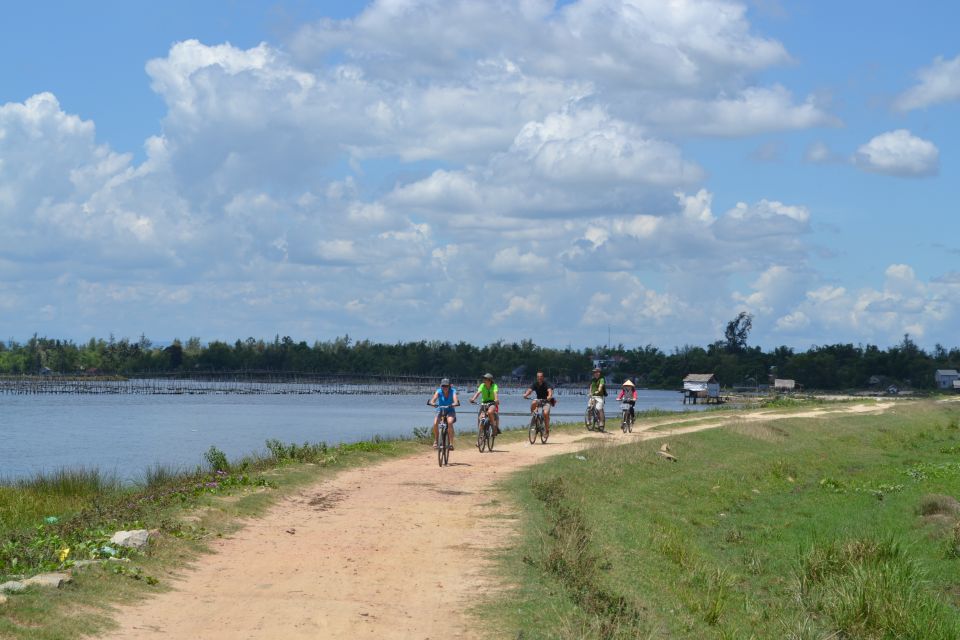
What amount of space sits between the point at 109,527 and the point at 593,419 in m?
23.4

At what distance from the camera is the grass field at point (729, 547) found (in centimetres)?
1108

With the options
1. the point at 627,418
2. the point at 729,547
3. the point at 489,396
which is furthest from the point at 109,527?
the point at 627,418

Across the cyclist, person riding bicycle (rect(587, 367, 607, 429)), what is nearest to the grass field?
the cyclist

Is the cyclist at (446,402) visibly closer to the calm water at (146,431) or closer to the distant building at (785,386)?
the calm water at (146,431)

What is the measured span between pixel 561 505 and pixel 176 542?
6.68 meters

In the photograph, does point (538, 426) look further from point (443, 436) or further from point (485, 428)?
point (443, 436)

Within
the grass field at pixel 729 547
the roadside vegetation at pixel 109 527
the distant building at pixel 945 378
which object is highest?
the distant building at pixel 945 378

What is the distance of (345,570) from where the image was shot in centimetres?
1204

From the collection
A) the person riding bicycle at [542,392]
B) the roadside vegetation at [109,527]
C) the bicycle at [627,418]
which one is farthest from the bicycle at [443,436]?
the bicycle at [627,418]

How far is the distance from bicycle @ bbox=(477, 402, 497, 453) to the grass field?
7.70ft

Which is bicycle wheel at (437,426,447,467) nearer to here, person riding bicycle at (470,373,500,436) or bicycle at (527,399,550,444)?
person riding bicycle at (470,373,500,436)

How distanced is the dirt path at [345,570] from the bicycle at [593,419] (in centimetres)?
1496

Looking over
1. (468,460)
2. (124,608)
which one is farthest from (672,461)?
(124,608)

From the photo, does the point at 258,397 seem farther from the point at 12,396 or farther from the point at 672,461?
the point at 672,461
